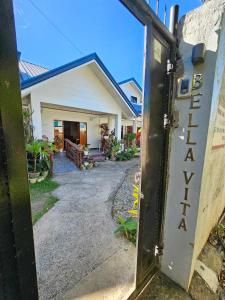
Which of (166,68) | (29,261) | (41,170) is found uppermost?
(166,68)

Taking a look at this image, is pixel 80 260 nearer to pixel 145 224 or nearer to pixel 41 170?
pixel 145 224

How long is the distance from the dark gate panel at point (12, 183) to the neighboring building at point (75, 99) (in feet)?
18.6

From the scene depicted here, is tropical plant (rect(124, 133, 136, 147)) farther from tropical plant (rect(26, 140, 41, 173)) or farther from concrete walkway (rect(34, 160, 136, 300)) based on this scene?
concrete walkway (rect(34, 160, 136, 300))

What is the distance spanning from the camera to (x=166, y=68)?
5.04 feet

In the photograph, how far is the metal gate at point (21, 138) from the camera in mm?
669

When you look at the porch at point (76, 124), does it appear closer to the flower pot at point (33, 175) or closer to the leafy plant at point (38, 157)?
the leafy plant at point (38, 157)

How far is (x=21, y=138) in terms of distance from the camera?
0.74 metres

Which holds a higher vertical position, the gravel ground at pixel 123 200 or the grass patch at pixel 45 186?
the grass patch at pixel 45 186

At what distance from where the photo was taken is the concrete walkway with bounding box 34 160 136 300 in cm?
172

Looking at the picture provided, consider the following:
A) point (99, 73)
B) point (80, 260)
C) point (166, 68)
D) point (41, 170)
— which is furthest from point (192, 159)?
point (99, 73)

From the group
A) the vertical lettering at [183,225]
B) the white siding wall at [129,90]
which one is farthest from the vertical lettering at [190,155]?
the white siding wall at [129,90]

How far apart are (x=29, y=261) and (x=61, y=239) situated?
6.16 feet

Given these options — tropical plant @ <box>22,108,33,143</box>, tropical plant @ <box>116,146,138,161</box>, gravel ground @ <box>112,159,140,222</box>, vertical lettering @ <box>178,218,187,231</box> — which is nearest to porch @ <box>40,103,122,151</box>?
tropical plant @ <box>116,146,138,161</box>

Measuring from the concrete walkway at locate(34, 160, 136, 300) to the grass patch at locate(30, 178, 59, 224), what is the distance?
163 mm
